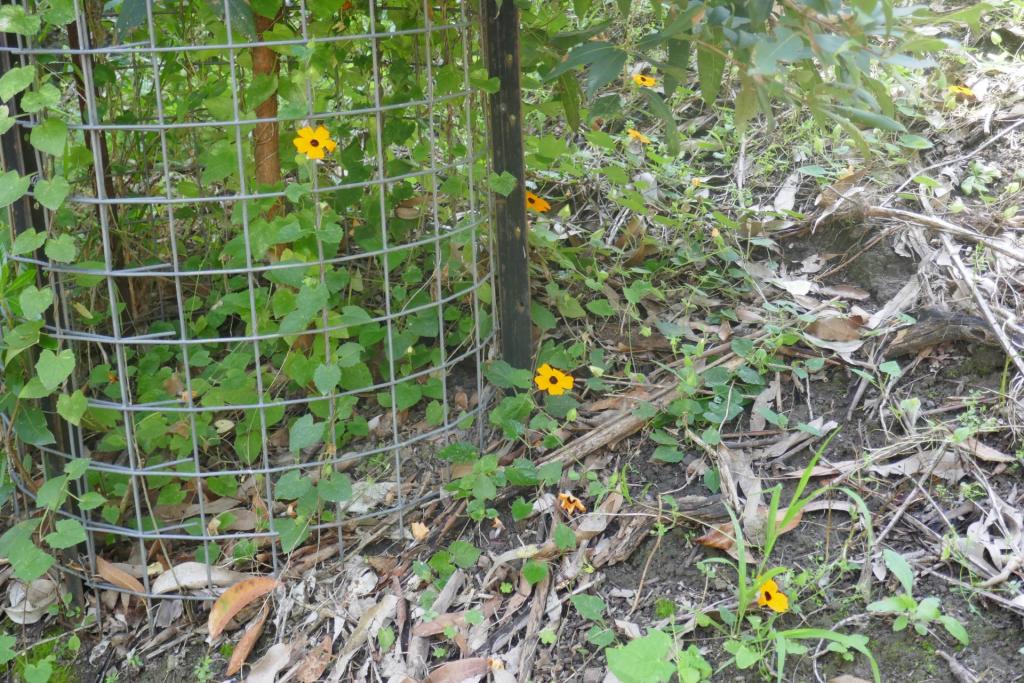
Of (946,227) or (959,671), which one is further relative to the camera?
(946,227)

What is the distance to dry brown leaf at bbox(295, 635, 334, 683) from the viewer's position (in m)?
2.08

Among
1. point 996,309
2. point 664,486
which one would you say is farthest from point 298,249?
point 996,309

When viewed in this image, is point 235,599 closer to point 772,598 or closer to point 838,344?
point 772,598

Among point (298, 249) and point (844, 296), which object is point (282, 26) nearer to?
point (298, 249)

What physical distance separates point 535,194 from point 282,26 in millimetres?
1084

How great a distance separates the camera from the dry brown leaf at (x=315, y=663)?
208cm

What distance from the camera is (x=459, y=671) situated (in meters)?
2.01

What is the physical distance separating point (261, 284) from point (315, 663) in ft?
3.76

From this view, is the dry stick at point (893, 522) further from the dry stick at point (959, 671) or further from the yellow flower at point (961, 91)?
the yellow flower at point (961, 91)

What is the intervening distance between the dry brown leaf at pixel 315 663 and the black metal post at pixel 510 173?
0.83 meters

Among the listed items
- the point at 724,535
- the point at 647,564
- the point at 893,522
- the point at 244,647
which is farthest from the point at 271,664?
the point at 893,522

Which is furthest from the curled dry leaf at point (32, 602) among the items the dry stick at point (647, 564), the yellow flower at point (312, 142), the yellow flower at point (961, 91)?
the yellow flower at point (961, 91)

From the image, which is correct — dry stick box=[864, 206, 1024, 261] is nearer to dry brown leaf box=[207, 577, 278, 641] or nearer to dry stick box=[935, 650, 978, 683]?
dry stick box=[935, 650, 978, 683]

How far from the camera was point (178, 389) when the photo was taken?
254cm
